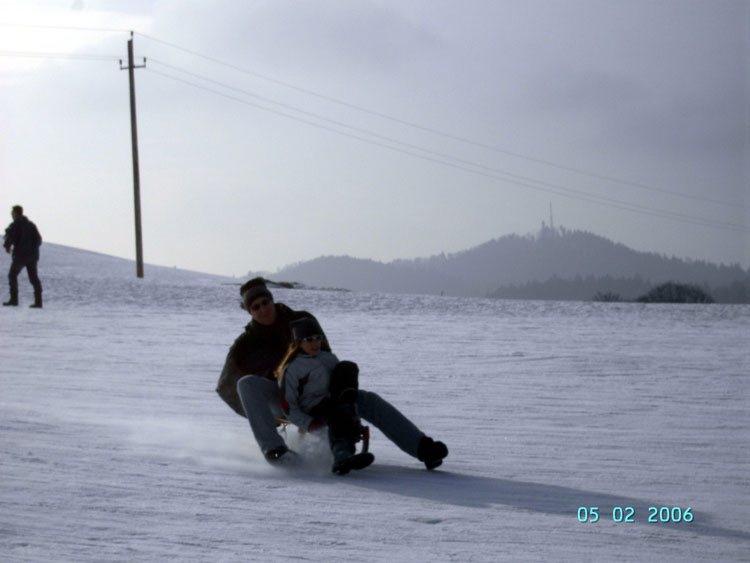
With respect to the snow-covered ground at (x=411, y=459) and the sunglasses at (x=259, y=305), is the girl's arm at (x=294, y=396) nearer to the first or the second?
the snow-covered ground at (x=411, y=459)

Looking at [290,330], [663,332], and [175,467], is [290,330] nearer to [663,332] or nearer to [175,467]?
[175,467]

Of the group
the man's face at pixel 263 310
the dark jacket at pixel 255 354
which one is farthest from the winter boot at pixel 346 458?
the man's face at pixel 263 310

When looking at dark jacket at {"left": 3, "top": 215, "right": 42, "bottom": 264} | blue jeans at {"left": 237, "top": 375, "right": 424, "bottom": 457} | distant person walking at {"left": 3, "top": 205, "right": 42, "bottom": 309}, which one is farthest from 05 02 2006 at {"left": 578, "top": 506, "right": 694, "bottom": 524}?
dark jacket at {"left": 3, "top": 215, "right": 42, "bottom": 264}

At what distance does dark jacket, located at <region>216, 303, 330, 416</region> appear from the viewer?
20.1 feet

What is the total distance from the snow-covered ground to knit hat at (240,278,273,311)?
3.26 feet

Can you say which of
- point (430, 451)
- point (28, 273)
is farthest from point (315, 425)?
point (28, 273)

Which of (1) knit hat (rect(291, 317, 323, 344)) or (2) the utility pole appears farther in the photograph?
(2) the utility pole

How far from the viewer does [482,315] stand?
57.2 ft

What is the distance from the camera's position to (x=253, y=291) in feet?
20.3

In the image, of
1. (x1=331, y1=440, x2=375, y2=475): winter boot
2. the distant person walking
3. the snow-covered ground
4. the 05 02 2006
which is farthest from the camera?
the distant person walking

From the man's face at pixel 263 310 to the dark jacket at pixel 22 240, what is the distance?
1260 centimetres

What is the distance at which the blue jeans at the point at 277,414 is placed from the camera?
18.4ft

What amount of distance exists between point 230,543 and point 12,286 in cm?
1525

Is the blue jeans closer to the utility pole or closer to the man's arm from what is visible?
the man's arm
